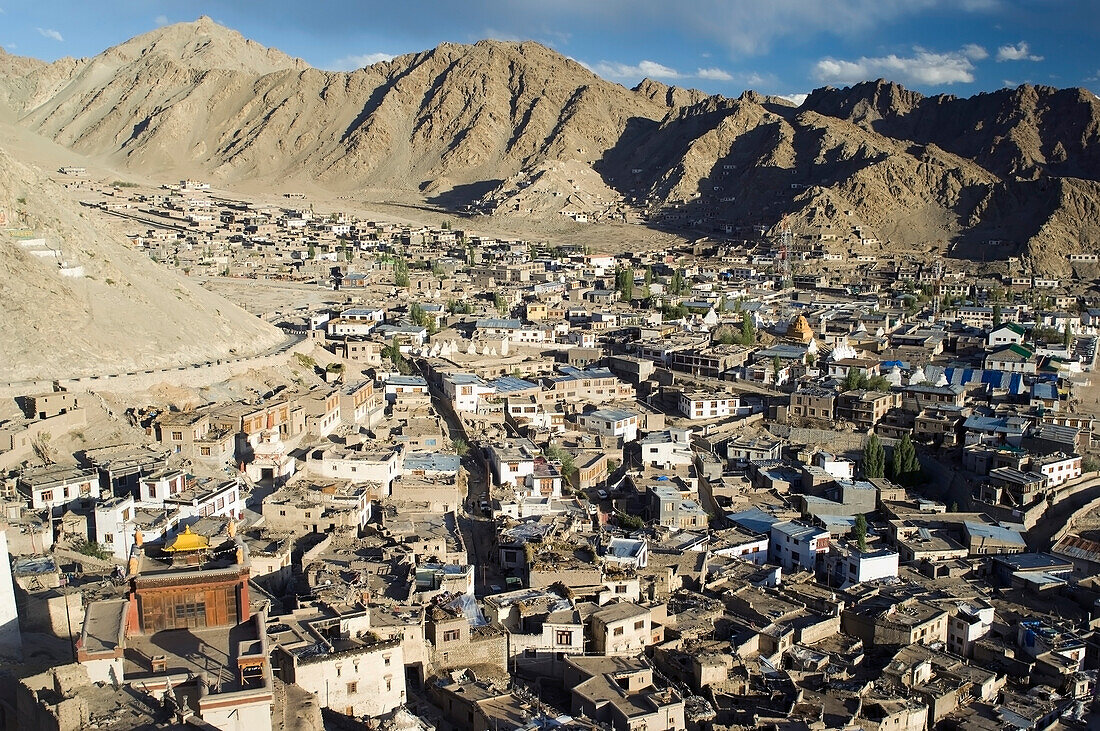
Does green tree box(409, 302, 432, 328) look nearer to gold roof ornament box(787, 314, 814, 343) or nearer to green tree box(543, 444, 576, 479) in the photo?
gold roof ornament box(787, 314, 814, 343)

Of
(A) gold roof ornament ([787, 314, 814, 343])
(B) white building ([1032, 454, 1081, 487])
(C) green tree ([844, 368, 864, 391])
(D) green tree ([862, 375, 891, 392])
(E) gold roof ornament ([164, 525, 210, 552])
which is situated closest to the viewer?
(E) gold roof ornament ([164, 525, 210, 552])

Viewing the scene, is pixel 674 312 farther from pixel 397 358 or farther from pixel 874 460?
pixel 874 460

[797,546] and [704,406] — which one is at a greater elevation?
[704,406]

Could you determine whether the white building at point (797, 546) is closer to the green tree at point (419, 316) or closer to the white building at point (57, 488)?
the white building at point (57, 488)

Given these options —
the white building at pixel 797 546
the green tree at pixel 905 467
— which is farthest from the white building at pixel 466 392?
the green tree at pixel 905 467

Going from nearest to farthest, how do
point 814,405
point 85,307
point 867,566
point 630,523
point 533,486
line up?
1. point 867,566
2. point 630,523
3. point 533,486
4. point 85,307
5. point 814,405

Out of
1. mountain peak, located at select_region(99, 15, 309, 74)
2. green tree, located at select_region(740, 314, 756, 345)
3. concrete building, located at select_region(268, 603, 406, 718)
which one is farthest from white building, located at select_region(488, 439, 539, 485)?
mountain peak, located at select_region(99, 15, 309, 74)

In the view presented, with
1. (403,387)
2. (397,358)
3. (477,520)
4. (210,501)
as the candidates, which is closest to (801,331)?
(397,358)
